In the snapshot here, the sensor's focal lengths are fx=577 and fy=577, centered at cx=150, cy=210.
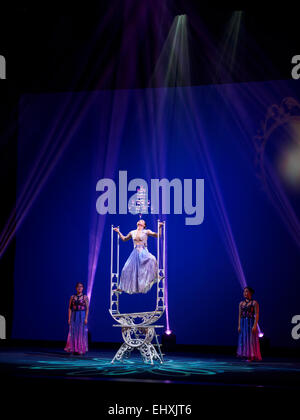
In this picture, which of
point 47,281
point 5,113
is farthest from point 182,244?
point 5,113

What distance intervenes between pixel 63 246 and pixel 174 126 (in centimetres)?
307

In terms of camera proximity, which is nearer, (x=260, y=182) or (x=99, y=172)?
(x=260, y=182)

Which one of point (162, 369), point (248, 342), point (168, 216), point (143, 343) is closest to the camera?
point (162, 369)

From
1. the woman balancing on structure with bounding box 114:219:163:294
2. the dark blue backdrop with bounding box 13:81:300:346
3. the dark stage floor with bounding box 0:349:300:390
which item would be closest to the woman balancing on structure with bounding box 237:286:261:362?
the dark stage floor with bounding box 0:349:300:390

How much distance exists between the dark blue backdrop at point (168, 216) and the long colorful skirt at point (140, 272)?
259 cm

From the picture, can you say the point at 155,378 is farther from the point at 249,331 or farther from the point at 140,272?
the point at 249,331

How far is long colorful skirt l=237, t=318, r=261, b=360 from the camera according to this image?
27.9 ft

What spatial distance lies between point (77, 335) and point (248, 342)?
261cm

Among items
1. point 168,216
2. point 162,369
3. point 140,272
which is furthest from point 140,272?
point 168,216

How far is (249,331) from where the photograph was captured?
857 cm

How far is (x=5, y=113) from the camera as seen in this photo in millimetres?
11461

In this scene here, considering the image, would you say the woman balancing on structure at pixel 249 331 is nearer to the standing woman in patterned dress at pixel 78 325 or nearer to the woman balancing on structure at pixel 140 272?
the woman balancing on structure at pixel 140 272

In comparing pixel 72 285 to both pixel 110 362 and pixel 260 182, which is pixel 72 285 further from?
pixel 260 182

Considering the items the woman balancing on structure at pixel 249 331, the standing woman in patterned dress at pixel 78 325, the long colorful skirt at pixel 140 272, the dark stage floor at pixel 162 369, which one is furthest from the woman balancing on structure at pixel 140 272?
the woman balancing on structure at pixel 249 331
